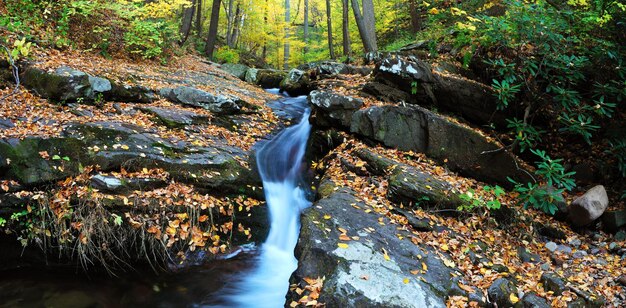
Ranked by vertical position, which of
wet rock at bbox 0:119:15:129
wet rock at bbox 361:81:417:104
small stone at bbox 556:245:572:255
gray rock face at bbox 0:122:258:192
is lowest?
small stone at bbox 556:245:572:255

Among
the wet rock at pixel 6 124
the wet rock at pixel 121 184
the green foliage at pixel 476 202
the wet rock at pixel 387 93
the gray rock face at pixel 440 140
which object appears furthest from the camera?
the wet rock at pixel 387 93

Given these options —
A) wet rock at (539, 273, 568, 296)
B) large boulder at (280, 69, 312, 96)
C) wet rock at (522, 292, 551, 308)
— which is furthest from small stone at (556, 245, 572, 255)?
large boulder at (280, 69, 312, 96)

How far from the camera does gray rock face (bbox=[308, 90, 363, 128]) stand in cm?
801

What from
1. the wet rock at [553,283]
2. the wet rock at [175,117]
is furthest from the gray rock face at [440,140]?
the wet rock at [175,117]

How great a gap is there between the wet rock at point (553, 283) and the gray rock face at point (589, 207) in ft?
9.31

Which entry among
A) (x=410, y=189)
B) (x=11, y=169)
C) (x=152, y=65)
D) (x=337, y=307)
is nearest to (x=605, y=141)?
(x=410, y=189)

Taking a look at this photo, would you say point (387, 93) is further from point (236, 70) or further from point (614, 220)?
point (236, 70)

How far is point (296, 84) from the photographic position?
13.3 meters

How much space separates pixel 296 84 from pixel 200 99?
5.16m

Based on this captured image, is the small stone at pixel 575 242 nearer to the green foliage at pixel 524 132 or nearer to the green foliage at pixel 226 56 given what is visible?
the green foliage at pixel 524 132

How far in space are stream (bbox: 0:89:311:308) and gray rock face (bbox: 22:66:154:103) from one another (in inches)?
123

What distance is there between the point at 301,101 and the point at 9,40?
292 inches

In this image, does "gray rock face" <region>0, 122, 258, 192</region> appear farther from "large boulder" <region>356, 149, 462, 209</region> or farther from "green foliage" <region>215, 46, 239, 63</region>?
"green foliage" <region>215, 46, 239, 63</region>

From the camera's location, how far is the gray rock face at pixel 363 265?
3895mm
